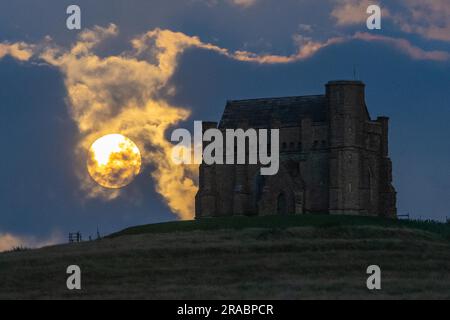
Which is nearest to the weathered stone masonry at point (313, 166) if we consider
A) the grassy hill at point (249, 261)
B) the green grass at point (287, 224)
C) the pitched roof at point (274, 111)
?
the pitched roof at point (274, 111)

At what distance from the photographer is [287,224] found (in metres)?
85.4

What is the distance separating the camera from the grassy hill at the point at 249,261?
59312 millimetres

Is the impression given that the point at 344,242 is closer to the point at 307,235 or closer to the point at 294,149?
the point at 307,235

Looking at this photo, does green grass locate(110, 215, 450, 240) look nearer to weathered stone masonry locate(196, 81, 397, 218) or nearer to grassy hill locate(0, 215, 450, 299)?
grassy hill locate(0, 215, 450, 299)

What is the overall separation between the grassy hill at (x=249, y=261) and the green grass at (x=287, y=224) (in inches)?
3.4

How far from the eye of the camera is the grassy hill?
59312 mm

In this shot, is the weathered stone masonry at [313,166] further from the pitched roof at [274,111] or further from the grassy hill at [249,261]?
the grassy hill at [249,261]

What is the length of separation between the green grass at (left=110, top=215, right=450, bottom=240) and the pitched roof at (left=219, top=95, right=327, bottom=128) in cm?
1163

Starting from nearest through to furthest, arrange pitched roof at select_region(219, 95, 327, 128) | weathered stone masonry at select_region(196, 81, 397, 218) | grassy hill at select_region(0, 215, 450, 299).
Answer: grassy hill at select_region(0, 215, 450, 299)
weathered stone masonry at select_region(196, 81, 397, 218)
pitched roof at select_region(219, 95, 327, 128)

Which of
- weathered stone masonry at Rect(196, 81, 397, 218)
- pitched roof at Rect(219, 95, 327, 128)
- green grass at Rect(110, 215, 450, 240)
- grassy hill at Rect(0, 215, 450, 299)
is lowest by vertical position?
grassy hill at Rect(0, 215, 450, 299)

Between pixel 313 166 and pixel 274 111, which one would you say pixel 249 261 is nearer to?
pixel 313 166

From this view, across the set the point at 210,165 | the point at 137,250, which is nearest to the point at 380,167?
the point at 210,165

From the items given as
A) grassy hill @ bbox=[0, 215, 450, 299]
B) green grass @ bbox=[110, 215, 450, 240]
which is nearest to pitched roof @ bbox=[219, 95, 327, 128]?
green grass @ bbox=[110, 215, 450, 240]

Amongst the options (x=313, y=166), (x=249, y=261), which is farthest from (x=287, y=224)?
(x=249, y=261)
